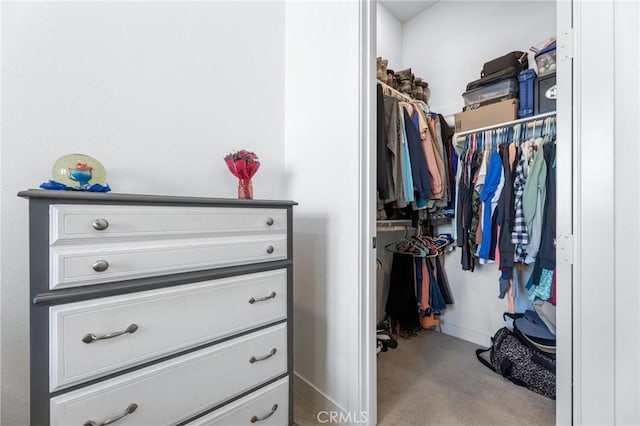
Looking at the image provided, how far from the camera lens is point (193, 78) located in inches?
54.4

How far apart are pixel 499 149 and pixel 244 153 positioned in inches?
69.7

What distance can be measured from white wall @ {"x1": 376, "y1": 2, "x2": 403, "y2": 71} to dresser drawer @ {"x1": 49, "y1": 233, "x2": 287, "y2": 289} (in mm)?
2328

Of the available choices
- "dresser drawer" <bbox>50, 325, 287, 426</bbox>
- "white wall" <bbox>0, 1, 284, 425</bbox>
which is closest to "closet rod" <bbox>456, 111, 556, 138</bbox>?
"white wall" <bbox>0, 1, 284, 425</bbox>

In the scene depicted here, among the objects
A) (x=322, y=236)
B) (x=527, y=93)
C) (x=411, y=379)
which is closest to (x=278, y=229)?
(x=322, y=236)

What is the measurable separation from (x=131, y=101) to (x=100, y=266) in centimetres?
Result: 83

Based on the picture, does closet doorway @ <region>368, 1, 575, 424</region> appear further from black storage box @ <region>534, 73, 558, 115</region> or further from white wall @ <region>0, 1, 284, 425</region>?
white wall @ <region>0, 1, 284, 425</region>

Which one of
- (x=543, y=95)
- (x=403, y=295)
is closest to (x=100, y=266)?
(x=403, y=295)

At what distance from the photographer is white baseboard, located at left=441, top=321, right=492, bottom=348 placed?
86.4 inches

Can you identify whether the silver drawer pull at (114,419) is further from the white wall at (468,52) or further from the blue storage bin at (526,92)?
the blue storage bin at (526,92)

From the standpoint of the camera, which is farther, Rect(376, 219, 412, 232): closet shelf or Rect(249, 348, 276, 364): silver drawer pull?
Rect(376, 219, 412, 232): closet shelf

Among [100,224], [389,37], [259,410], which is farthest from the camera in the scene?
[389,37]

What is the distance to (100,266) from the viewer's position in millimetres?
750

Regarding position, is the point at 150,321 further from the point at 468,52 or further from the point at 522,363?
the point at 468,52

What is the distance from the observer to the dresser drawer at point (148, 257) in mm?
713
